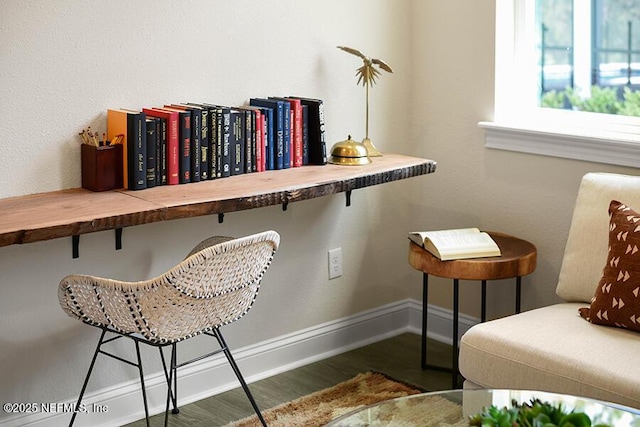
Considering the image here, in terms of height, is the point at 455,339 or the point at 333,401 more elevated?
the point at 455,339

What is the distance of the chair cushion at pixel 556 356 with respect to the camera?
2.52 metres

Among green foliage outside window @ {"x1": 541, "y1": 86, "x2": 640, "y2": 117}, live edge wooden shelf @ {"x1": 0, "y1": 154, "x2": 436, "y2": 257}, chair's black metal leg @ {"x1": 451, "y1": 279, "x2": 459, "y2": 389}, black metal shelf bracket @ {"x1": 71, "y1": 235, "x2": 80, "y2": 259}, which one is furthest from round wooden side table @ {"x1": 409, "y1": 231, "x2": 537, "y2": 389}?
black metal shelf bracket @ {"x1": 71, "y1": 235, "x2": 80, "y2": 259}

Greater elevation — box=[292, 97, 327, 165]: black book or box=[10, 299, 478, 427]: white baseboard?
box=[292, 97, 327, 165]: black book

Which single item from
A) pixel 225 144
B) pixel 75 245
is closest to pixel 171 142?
pixel 225 144

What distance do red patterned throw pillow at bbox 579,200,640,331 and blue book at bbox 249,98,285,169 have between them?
3.83ft

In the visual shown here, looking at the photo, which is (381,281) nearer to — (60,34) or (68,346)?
(68,346)

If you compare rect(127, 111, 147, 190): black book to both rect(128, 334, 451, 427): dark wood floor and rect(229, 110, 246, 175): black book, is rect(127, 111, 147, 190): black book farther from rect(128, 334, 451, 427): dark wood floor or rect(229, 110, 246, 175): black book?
rect(128, 334, 451, 427): dark wood floor

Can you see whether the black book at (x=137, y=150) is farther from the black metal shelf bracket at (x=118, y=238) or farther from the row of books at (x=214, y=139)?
the black metal shelf bracket at (x=118, y=238)

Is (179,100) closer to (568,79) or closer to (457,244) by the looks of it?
(457,244)

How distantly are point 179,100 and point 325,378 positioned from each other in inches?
47.7

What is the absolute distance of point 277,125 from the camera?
10.9ft

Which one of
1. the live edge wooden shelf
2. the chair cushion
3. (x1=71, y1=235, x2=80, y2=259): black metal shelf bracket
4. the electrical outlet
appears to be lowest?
the chair cushion

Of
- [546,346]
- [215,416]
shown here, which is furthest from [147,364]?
[546,346]

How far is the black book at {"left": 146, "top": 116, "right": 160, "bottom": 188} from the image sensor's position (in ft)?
9.61
